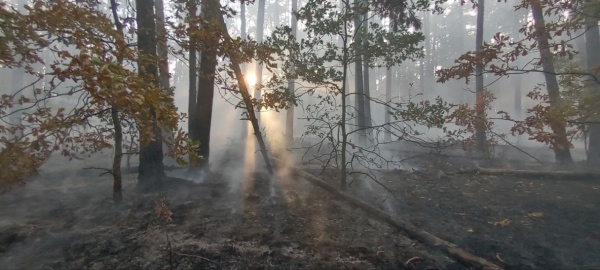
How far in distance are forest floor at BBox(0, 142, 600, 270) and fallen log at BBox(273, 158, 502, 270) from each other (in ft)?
0.54

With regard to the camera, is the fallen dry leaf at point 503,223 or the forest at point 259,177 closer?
the forest at point 259,177

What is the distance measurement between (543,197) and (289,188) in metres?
6.46

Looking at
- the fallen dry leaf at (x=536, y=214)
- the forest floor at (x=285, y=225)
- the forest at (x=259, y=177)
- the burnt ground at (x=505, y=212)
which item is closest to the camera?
the forest at (x=259, y=177)

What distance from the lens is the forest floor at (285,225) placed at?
195 inches

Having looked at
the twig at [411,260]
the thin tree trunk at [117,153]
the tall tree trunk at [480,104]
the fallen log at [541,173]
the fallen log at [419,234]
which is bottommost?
the twig at [411,260]

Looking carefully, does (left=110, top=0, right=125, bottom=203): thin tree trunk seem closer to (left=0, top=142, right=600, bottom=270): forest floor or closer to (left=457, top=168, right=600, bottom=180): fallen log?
(left=0, top=142, right=600, bottom=270): forest floor

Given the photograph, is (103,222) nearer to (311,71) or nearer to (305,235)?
(305,235)

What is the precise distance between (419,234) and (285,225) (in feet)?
8.13

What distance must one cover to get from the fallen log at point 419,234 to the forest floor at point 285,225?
0.16 meters

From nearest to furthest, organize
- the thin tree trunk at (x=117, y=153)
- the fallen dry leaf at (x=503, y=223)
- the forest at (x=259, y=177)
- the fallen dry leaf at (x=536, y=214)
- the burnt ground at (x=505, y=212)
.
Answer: the forest at (x=259, y=177) → the burnt ground at (x=505, y=212) → the thin tree trunk at (x=117, y=153) → the fallen dry leaf at (x=503, y=223) → the fallen dry leaf at (x=536, y=214)

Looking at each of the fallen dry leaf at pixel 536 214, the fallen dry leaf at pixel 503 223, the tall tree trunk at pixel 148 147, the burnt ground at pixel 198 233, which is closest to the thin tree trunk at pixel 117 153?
the burnt ground at pixel 198 233

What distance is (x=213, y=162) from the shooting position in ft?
38.0

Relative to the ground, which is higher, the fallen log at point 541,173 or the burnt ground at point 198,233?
the fallen log at point 541,173

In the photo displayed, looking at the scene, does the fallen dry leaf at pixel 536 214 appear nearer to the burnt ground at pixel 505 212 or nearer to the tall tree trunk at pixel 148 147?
the burnt ground at pixel 505 212
